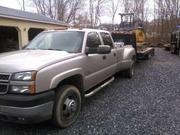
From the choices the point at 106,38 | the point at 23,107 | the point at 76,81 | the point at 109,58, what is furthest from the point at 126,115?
the point at 106,38

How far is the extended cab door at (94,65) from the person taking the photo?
4.86 metres

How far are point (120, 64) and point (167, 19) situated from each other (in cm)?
2785

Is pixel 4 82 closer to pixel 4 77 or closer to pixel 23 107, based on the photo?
pixel 4 77

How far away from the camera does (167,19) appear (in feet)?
106

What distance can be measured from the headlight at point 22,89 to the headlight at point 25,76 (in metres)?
0.11

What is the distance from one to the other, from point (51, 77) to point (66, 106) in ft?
2.63

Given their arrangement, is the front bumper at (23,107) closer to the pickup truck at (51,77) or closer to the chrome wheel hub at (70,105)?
the pickup truck at (51,77)

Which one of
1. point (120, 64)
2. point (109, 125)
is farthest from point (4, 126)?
point (120, 64)

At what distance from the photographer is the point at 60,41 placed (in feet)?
16.4

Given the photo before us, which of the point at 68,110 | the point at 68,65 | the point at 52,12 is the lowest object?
the point at 68,110

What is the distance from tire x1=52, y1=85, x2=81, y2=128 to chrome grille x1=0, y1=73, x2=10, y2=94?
867 millimetres

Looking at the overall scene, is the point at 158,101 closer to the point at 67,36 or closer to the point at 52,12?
the point at 67,36

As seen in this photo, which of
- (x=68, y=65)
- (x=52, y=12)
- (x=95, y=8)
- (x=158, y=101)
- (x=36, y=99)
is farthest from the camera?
(x=95, y=8)

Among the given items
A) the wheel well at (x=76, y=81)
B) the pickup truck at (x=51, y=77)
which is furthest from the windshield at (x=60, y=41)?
the wheel well at (x=76, y=81)
